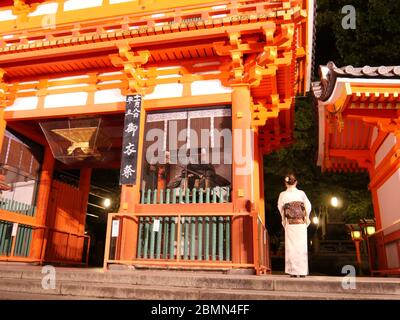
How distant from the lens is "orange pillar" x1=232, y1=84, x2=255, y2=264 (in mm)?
6883

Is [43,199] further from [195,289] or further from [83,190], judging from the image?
[195,289]

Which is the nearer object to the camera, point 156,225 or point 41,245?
point 156,225

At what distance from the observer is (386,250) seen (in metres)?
9.44

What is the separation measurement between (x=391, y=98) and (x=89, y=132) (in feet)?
24.7

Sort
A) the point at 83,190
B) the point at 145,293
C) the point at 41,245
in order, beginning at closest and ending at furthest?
the point at 145,293 < the point at 41,245 < the point at 83,190

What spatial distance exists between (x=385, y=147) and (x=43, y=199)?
1044 cm

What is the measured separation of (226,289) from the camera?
178 inches

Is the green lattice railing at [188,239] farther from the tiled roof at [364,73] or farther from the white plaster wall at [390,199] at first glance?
the white plaster wall at [390,199]

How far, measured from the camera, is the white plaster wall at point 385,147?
28.6 ft

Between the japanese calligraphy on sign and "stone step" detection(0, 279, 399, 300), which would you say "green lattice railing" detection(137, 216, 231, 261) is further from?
"stone step" detection(0, 279, 399, 300)

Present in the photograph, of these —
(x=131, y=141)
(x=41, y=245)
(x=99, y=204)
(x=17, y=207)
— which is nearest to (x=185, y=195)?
(x=131, y=141)
